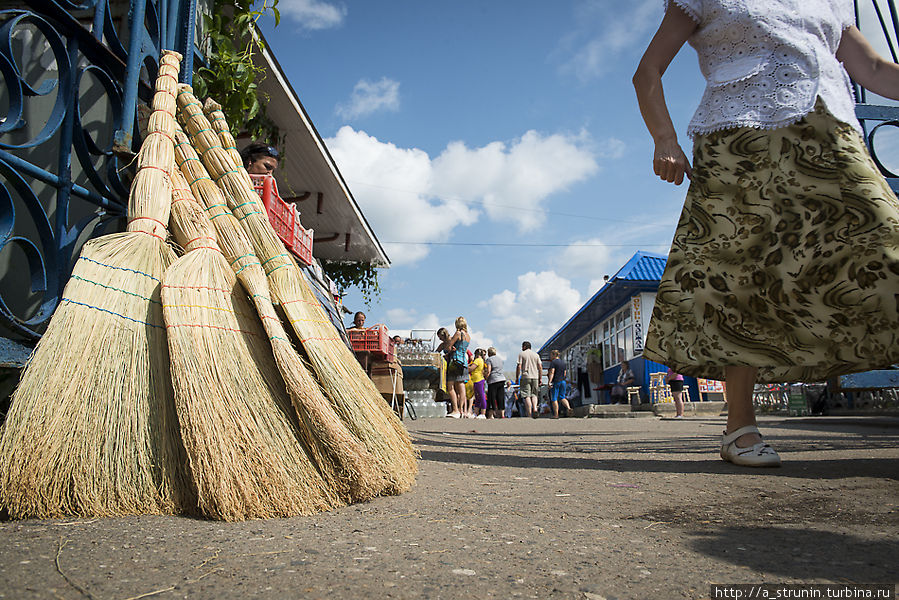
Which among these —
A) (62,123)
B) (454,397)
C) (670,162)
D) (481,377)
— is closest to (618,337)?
(481,377)

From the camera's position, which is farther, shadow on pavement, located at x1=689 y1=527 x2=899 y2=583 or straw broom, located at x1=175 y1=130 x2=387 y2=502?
straw broom, located at x1=175 y1=130 x2=387 y2=502

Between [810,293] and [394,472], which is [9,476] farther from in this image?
[810,293]

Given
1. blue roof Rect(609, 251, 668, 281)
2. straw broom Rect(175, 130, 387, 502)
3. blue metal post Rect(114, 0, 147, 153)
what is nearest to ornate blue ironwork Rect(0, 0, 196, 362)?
blue metal post Rect(114, 0, 147, 153)

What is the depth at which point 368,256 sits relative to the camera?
8656 millimetres

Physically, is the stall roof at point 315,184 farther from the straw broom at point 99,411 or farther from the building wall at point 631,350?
the building wall at point 631,350

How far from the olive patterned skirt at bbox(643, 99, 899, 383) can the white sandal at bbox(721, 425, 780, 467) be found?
0.24m

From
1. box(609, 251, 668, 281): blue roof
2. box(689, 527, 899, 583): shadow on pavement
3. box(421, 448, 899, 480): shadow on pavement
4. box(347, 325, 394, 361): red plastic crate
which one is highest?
box(609, 251, 668, 281): blue roof

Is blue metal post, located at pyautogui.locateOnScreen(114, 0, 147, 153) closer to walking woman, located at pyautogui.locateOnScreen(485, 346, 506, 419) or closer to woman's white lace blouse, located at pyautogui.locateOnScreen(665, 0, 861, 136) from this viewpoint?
woman's white lace blouse, located at pyautogui.locateOnScreen(665, 0, 861, 136)

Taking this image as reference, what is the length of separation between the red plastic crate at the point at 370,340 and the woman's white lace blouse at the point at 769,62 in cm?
414

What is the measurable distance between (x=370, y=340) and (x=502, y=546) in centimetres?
475

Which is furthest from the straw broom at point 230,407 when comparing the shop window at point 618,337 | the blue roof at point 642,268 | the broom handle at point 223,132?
the shop window at point 618,337

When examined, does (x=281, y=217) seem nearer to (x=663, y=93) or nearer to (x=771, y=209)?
(x=663, y=93)

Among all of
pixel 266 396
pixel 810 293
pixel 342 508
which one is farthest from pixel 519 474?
pixel 810 293

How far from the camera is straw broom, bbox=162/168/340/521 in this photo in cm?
139
